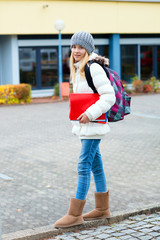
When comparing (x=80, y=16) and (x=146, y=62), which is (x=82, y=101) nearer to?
(x=80, y=16)

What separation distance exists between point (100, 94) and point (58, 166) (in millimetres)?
3170

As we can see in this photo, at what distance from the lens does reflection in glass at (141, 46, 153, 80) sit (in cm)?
2338

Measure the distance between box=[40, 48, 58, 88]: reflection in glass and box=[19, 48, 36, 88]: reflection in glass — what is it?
425 millimetres

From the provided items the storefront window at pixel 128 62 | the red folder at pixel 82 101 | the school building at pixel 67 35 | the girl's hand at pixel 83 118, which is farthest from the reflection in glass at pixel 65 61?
the girl's hand at pixel 83 118

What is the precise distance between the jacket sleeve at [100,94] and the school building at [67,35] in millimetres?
15152

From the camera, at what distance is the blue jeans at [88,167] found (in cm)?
413

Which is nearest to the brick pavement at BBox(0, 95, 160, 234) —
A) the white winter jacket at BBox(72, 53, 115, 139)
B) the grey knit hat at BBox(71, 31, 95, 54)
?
the white winter jacket at BBox(72, 53, 115, 139)

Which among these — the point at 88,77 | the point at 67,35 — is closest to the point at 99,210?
the point at 88,77

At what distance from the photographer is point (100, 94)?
13.2 feet

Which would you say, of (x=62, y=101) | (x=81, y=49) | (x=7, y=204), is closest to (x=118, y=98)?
(x=81, y=49)

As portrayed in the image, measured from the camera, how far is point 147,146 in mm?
8547

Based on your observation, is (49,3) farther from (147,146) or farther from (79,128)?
(79,128)

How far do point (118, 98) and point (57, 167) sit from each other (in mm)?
2991

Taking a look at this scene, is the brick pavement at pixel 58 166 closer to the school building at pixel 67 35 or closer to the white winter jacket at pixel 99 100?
the white winter jacket at pixel 99 100
